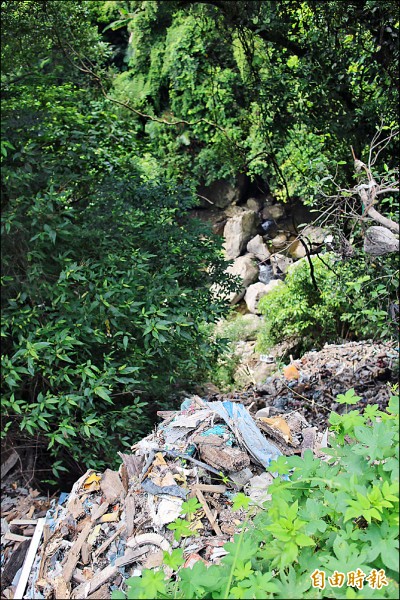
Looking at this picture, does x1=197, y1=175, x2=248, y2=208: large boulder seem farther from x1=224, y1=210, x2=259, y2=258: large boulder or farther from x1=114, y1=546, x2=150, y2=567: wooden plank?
x1=114, y1=546, x2=150, y2=567: wooden plank

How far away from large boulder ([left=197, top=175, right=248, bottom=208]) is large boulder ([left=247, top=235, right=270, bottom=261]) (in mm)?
1039

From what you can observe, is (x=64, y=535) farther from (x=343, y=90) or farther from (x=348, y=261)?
(x=343, y=90)

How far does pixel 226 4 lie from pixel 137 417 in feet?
10.9

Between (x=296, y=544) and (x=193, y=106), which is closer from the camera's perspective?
(x=296, y=544)

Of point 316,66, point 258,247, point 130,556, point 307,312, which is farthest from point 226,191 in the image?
point 130,556

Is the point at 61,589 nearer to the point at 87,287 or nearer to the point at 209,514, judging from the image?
the point at 209,514

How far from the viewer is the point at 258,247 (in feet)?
36.4

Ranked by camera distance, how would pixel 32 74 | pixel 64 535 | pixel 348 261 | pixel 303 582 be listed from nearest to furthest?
pixel 303 582 < pixel 64 535 < pixel 348 261 < pixel 32 74

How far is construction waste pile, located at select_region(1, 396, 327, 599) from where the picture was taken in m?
2.34

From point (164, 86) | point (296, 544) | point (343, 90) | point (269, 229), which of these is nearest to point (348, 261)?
point (343, 90)

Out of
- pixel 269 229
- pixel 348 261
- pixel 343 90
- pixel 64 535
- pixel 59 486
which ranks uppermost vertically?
pixel 343 90

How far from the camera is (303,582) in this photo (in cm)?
124

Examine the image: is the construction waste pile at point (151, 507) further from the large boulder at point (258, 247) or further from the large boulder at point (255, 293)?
the large boulder at point (258, 247)

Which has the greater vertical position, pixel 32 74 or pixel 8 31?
pixel 8 31
